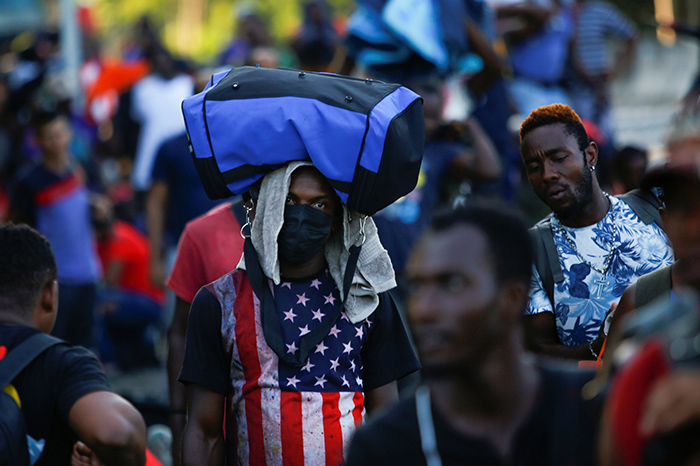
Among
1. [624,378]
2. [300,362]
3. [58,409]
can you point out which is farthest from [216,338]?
[624,378]

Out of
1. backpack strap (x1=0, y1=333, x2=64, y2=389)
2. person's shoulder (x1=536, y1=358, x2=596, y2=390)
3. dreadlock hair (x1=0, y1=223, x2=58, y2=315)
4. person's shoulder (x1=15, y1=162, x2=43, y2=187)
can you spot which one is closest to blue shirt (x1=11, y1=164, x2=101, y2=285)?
person's shoulder (x1=15, y1=162, x2=43, y2=187)

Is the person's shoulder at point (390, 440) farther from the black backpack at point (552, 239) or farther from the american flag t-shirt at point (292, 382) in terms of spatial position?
→ the black backpack at point (552, 239)

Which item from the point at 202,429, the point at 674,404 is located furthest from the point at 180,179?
the point at 674,404

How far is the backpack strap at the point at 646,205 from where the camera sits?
145 inches

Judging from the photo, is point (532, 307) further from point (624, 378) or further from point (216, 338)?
point (624, 378)

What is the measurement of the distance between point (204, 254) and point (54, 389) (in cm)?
99

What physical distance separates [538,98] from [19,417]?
234 inches

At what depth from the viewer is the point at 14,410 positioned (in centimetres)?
309

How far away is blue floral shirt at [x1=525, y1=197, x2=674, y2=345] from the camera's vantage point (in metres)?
3.57

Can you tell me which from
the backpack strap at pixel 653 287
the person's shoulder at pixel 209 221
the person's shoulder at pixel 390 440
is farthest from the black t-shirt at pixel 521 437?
the person's shoulder at pixel 209 221

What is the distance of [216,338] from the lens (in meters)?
3.22

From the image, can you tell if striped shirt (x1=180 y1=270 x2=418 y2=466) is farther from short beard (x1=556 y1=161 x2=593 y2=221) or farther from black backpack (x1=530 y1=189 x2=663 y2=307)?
short beard (x1=556 y1=161 x2=593 y2=221)

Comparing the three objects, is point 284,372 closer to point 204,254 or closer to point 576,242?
point 204,254

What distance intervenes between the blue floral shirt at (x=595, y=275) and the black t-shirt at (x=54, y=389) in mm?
1641
